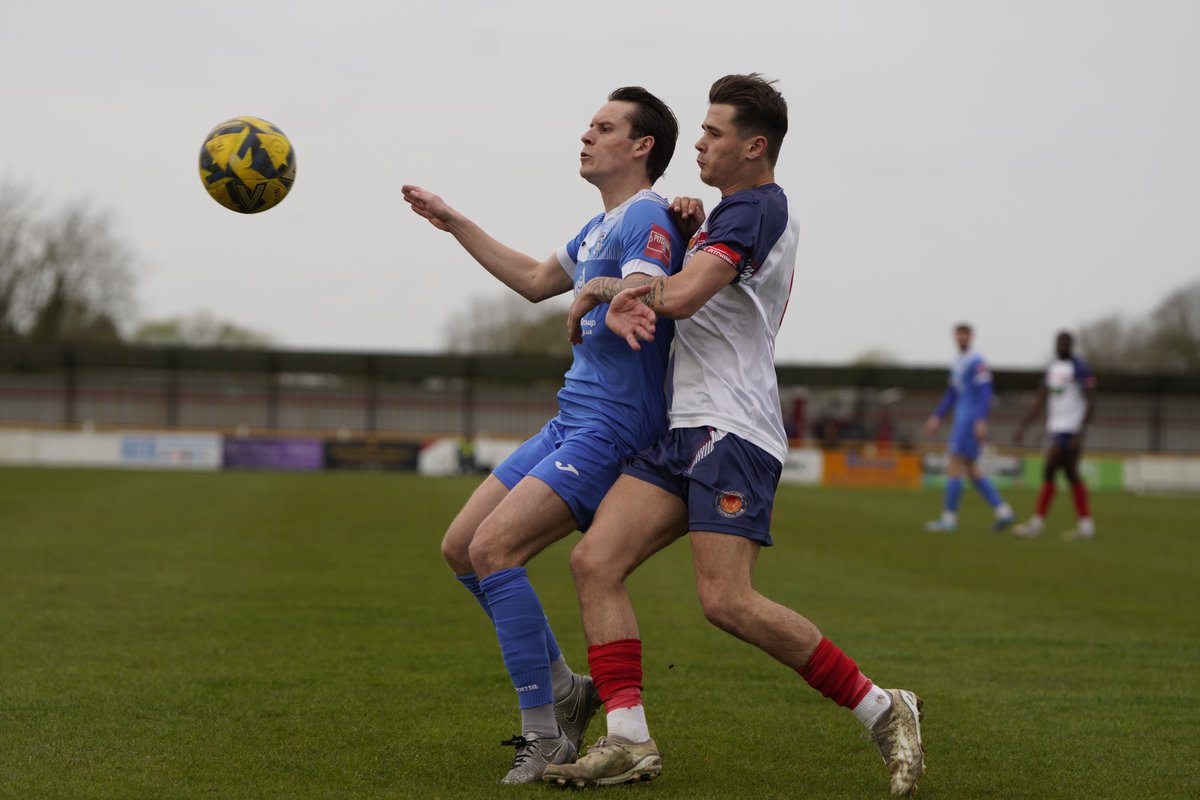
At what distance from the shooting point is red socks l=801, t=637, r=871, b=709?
4.29 m

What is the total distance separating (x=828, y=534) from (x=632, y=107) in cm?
1175

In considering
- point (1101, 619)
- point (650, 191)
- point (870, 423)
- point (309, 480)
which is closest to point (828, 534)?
point (1101, 619)

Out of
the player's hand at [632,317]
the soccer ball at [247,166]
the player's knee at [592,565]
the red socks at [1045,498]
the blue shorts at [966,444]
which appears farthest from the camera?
the blue shorts at [966,444]

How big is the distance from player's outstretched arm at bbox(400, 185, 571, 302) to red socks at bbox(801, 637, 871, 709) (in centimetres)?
175

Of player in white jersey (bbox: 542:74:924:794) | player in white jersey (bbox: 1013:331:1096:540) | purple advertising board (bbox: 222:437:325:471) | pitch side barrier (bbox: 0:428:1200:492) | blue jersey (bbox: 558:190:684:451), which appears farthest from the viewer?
purple advertising board (bbox: 222:437:325:471)

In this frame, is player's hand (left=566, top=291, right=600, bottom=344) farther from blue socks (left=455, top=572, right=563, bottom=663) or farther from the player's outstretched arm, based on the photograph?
blue socks (left=455, top=572, right=563, bottom=663)

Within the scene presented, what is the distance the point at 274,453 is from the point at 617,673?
38.7 meters

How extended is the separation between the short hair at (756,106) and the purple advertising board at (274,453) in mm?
38276

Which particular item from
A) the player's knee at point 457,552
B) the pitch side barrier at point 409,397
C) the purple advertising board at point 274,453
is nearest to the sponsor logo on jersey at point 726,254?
the player's knee at point 457,552

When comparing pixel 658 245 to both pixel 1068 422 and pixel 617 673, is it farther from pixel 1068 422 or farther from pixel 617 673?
pixel 1068 422

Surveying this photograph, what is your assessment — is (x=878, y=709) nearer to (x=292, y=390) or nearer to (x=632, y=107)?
(x=632, y=107)

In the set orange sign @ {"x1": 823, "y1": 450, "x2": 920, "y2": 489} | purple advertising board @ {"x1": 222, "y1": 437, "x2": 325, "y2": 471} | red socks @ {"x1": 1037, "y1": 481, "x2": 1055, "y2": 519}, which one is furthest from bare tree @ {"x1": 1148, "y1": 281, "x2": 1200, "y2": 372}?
red socks @ {"x1": 1037, "y1": 481, "x2": 1055, "y2": 519}

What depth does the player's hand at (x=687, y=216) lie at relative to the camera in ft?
15.4

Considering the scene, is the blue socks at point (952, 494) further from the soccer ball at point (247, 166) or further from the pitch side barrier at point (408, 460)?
the pitch side barrier at point (408, 460)
